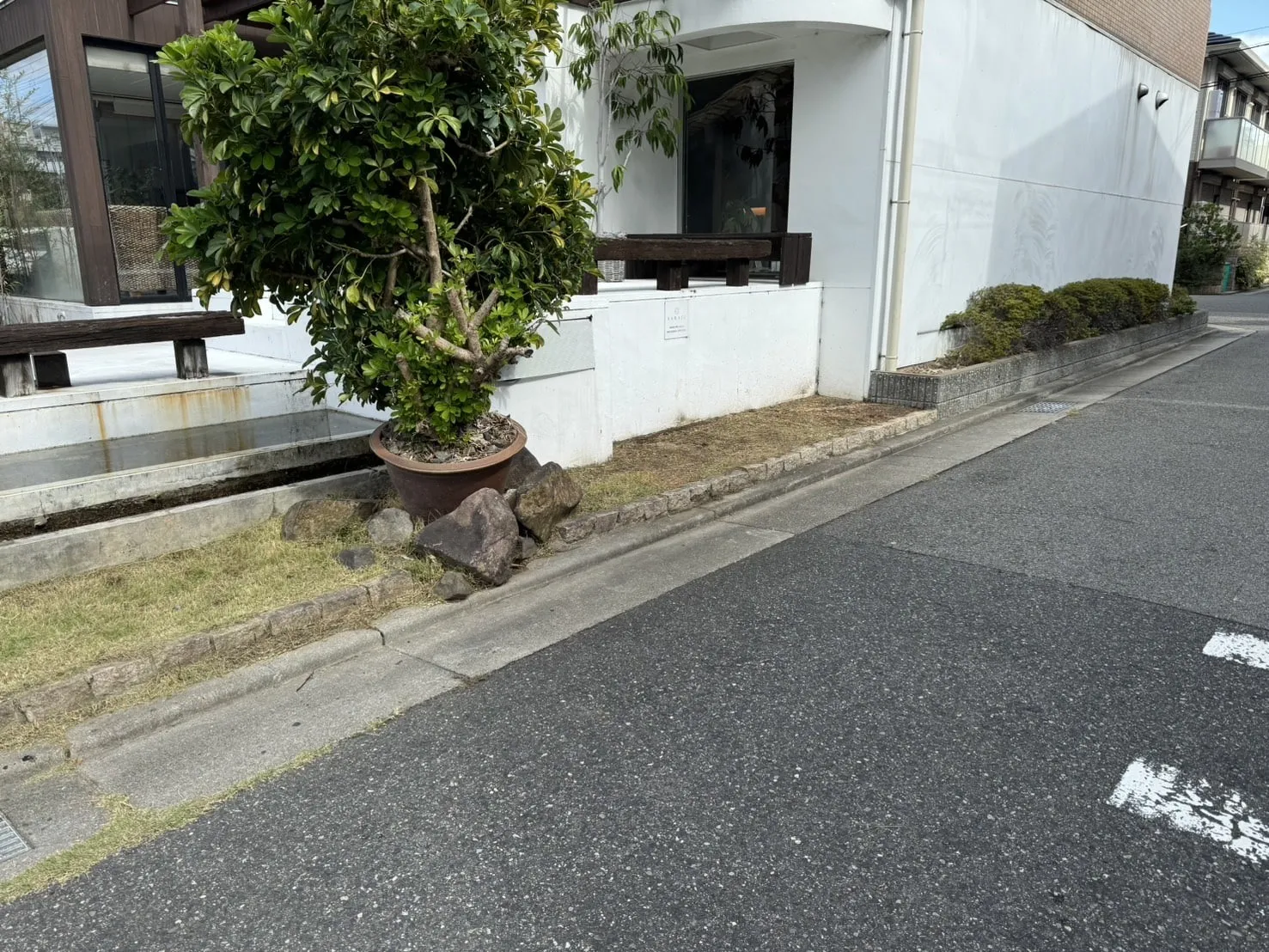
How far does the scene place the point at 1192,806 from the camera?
9.11ft

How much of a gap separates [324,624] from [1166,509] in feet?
17.4

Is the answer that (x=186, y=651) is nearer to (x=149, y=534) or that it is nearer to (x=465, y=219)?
(x=149, y=534)

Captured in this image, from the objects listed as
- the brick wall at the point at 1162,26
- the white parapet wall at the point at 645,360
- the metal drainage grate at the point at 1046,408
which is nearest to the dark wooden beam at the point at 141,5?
the white parapet wall at the point at 645,360

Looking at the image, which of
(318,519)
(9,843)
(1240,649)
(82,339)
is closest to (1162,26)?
(1240,649)

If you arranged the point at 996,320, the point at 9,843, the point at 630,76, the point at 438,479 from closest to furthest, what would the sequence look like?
the point at 9,843, the point at 438,479, the point at 630,76, the point at 996,320

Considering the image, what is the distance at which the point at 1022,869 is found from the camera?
251cm

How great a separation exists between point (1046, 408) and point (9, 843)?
9.41 metres

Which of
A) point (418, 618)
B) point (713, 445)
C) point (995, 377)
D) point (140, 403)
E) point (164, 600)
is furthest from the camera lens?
point (995, 377)

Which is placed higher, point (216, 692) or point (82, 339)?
point (82, 339)

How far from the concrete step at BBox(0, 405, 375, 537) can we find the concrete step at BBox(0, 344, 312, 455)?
5cm

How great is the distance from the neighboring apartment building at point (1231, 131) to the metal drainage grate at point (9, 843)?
30609 millimetres

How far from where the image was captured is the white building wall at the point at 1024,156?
8969mm

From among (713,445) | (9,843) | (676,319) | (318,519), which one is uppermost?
(676,319)

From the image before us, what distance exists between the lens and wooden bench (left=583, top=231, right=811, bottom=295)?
279 inches
